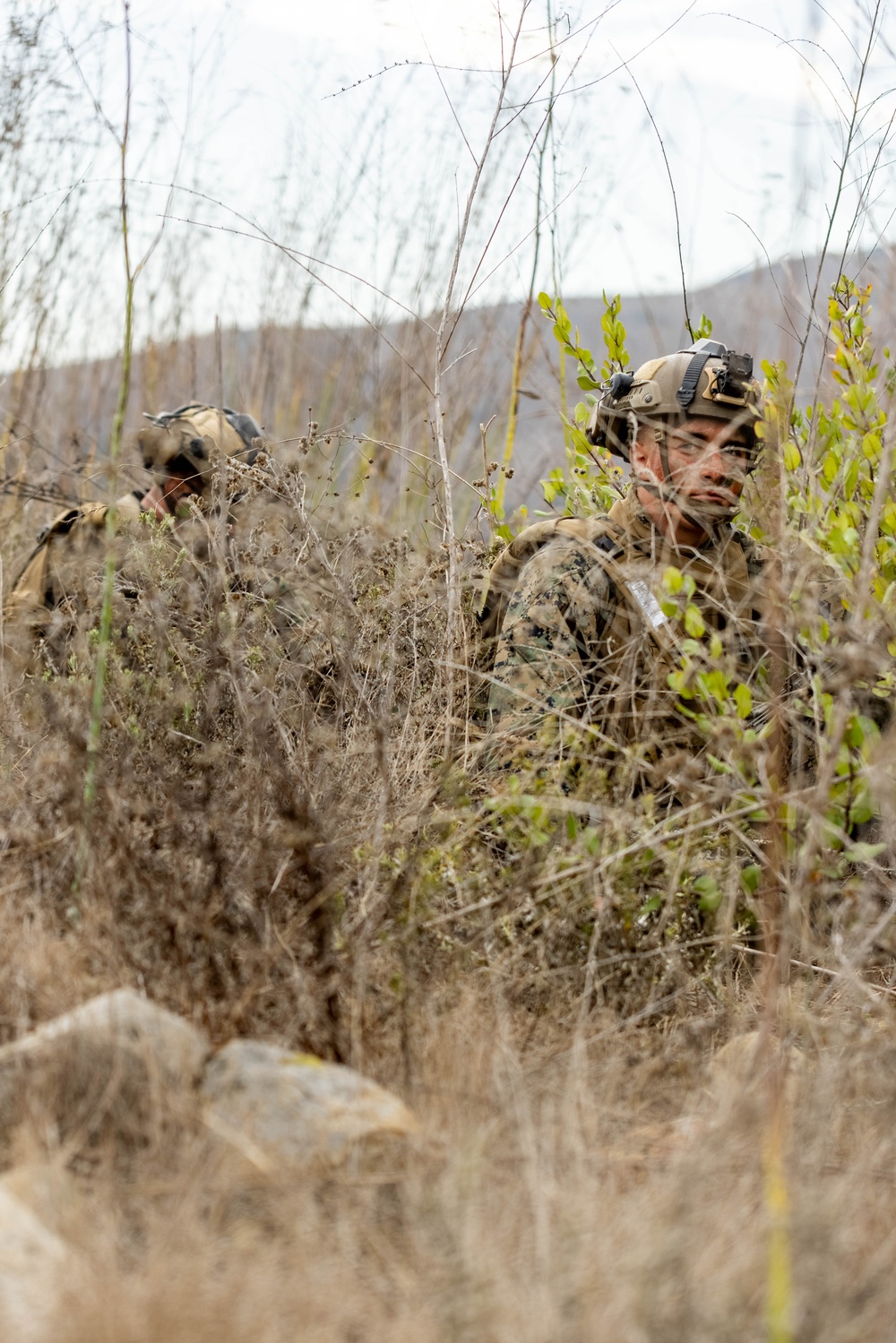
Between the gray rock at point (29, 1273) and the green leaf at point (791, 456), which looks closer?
the gray rock at point (29, 1273)

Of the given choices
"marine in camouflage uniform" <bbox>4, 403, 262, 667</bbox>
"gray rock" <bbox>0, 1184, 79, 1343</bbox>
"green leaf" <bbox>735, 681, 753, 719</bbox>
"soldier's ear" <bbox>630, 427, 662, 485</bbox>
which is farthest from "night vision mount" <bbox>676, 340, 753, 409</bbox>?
"gray rock" <bbox>0, 1184, 79, 1343</bbox>

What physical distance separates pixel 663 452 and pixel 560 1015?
1416 millimetres

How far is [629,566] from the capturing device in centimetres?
271

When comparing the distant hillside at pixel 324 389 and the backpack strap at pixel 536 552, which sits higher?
the distant hillside at pixel 324 389

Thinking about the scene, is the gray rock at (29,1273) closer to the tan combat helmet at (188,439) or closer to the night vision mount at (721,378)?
the night vision mount at (721,378)

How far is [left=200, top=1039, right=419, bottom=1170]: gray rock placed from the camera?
64.3 inches

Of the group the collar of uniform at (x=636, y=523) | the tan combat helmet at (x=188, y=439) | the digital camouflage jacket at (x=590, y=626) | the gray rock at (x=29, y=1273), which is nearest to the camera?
the gray rock at (x=29, y=1273)

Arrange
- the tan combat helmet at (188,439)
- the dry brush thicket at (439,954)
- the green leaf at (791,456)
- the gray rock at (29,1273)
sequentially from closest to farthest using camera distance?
the gray rock at (29,1273) < the dry brush thicket at (439,954) < the green leaf at (791,456) < the tan combat helmet at (188,439)

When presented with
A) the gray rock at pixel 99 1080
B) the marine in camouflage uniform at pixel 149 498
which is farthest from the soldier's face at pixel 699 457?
the gray rock at pixel 99 1080

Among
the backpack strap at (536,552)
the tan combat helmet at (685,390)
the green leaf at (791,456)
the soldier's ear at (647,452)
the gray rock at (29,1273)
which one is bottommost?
the gray rock at (29,1273)

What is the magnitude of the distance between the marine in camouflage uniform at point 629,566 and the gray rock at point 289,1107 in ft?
3.33

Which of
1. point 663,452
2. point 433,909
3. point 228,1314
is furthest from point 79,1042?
point 663,452

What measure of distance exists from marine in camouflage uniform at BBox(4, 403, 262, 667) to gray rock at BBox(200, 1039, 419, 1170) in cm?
228

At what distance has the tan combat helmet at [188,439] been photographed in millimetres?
4289
